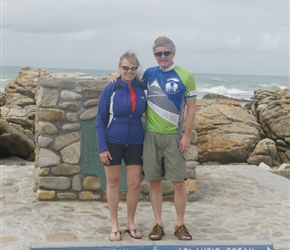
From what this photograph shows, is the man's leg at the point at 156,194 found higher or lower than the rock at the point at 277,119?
higher

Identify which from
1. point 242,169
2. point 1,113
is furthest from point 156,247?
point 1,113

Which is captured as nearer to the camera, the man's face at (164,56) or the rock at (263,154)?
the man's face at (164,56)

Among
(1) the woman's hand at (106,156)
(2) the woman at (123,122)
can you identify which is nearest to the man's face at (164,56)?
(2) the woman at (123,122)

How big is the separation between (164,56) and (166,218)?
220cm

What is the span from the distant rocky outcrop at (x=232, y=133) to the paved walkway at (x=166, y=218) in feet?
14.9

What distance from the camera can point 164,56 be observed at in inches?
181

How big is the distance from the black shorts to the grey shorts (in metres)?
0.07

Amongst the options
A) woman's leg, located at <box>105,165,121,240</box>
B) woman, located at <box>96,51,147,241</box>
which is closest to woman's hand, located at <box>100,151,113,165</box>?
woman, located at <box>96,51,147,241</box>

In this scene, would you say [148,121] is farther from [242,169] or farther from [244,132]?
[244,132]

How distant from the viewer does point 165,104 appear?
4.63 m

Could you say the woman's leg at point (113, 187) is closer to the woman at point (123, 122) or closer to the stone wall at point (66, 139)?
the woman at point (123, 122)

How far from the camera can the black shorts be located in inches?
183

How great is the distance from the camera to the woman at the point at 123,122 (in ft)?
15.1

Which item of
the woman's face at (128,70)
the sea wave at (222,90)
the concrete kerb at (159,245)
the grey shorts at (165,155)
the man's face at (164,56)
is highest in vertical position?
the man's face at (164,56)
